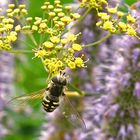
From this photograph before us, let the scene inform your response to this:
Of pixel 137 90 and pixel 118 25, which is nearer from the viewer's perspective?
pixel 118 25

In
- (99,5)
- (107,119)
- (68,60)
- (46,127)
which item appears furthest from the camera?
(46,127)

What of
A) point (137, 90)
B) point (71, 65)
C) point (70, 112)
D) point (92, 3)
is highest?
point (92, 3)

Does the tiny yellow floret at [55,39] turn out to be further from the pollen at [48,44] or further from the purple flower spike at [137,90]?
the purple flower spike at [137,90]

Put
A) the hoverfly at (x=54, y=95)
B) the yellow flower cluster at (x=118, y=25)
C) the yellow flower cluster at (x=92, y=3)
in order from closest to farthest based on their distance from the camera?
the yellow flower cluster at (x=118, y=25) < the yellow flower cluster at (x=92, y=3) < the hoverfly at (x=54, y=95)

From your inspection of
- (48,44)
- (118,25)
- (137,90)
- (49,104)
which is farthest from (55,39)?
(137,90)

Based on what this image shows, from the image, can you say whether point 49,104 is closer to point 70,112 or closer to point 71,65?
point 70,112

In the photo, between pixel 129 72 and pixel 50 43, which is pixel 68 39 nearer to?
pixel 50 43

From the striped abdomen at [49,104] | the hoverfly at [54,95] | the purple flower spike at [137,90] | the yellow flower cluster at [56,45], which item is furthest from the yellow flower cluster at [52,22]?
the purple flower spike at [137,90]

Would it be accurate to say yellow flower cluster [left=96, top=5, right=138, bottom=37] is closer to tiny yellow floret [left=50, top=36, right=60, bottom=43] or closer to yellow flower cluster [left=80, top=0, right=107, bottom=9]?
yellow flower cluster [left=80, top=0, right=107, bottom=9]

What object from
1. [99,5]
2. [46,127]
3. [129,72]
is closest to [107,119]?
[129,72]

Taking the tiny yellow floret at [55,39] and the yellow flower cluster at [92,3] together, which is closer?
the tiny yellow floret at [55,39]

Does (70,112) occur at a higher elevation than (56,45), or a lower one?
lower
